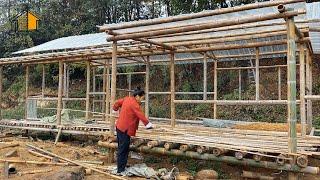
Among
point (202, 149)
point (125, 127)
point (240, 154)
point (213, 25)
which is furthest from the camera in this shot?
point (125, 127)

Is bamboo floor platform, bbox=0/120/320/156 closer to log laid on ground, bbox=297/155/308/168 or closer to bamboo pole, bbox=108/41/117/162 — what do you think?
log laid on ground, bbox=297/155/308/168

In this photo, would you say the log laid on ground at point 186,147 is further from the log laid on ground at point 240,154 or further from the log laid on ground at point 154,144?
the log laid on ground at point 240,154

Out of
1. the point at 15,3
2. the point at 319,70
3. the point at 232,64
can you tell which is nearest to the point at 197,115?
the point at 232,64

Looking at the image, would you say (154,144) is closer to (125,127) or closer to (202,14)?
(125,127)

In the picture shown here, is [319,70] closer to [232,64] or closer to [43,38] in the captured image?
[232,64]

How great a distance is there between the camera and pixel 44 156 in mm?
9164

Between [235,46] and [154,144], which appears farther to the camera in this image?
[235,46]

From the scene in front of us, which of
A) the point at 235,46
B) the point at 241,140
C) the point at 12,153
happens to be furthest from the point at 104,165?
the point at 235,46

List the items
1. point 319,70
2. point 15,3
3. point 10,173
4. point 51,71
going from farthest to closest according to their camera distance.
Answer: point 15,3 → point 51,71 → point 319,70 → point 10,173

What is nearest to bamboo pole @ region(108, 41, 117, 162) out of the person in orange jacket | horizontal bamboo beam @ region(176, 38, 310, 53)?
the person in orange jacket

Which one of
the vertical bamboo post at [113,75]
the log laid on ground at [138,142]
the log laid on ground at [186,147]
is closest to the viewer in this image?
the log laid on ground at [186,147]

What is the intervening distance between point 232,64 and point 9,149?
14136mm

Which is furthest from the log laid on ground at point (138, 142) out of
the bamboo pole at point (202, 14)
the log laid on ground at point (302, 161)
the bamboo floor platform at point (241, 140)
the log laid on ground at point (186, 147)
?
the log laid on ground at point (302, 161)

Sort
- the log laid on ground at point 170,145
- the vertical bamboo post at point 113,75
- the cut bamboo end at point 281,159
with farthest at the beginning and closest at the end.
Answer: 1. the vertical bamboo post at point 113,75
2. the log laid on ground at point 170,145
3. the cut bamboo end at point 281,159
